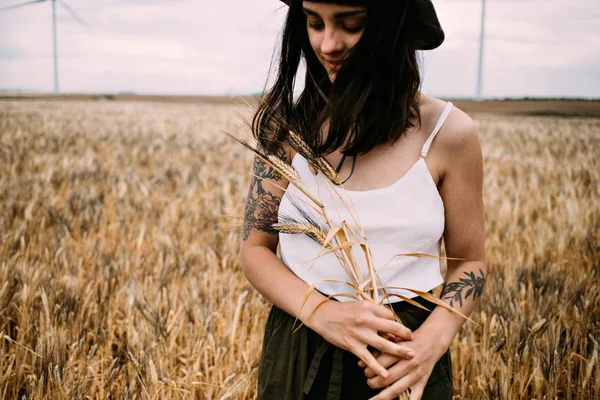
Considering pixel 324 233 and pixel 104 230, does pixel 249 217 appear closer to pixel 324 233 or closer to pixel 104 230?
pixel 324 233

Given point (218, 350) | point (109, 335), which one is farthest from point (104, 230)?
point (218, 350)

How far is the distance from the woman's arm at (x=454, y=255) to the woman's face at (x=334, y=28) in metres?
0.32

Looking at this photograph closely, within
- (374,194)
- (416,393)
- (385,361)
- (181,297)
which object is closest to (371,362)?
(385,361)

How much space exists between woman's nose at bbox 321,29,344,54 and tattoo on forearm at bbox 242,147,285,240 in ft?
0.98

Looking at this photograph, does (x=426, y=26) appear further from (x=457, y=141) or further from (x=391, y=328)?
(x=391, y=328)

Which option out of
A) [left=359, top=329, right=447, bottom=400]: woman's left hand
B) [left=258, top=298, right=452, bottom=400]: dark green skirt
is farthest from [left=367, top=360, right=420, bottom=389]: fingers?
[left=258, top=298, right=452, bottom=400]: dark green skirt

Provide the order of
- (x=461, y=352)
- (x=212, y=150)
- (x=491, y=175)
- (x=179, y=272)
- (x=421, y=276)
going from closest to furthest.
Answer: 1. (x=421, y=276)
2. (x=461, y=352)
3. (x=179, y=272)
4. (x=491, y=175)
5. (x=212, y=150)

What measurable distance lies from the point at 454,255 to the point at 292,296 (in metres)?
0.47

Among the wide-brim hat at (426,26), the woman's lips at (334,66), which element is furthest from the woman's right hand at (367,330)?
the wide-brim hat at (426,26)

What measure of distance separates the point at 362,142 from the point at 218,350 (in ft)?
3.71

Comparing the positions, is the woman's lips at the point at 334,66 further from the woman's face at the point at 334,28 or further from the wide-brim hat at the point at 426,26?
Answer: the wide-brim hat at the point at 426,26

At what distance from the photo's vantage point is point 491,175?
5996 millimetres

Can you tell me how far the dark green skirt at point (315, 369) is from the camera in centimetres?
124

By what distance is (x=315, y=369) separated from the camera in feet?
4.05
